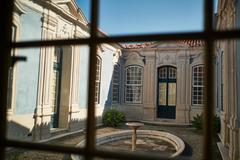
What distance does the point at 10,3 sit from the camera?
1.09 meters

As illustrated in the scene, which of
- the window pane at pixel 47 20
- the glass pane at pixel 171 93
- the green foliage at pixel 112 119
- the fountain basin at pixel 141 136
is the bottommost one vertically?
the fountain basin at pixel 141 136

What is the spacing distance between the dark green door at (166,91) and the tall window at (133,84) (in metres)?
1.16

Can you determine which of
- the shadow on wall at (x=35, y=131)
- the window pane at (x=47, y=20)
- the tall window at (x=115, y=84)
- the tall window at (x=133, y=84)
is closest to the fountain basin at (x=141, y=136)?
the shadow on wall at (x=35, y=131)

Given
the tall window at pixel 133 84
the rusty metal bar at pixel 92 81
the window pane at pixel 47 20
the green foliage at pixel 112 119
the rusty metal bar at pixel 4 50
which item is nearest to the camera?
the rusty metal bar at pixel 92 81

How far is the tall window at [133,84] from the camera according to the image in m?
14.9

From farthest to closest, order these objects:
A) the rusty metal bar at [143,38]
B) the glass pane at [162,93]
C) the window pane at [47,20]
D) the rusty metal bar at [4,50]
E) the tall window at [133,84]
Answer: the tall window at [133,84]
the glass pane at [162,93]
the window pane at [47,20]
the rusty metal bar at [4,50]
the rusty metal bar at [143,38]

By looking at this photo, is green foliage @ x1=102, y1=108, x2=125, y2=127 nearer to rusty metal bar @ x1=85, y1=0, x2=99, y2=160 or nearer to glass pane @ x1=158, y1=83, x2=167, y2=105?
glass pane @ x1=158, y1=83, x2=167, y2=105

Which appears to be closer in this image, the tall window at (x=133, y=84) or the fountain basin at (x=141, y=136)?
the fountain basin at (x=141, y=136)

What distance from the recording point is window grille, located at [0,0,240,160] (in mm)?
779

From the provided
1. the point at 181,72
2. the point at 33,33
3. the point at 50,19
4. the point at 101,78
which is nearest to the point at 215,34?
the point at 33,33

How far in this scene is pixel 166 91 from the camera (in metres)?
14.6

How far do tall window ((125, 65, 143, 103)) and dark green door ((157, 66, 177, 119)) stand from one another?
116cm

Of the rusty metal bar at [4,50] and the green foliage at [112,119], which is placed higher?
the rusty metal bar at [4,50]

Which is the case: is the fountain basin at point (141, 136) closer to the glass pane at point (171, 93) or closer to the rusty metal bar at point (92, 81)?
the glass pane at point (171, 93)
